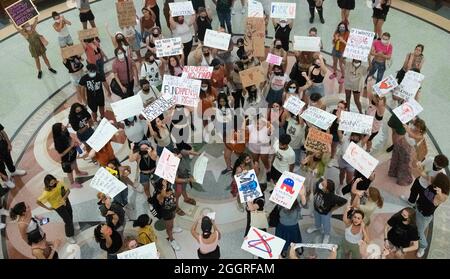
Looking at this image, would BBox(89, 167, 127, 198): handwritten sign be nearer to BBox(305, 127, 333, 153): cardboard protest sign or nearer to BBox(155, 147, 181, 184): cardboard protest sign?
BBox(155, 147, 181, 184): cardboard protest sign

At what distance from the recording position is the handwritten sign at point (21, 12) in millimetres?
11430

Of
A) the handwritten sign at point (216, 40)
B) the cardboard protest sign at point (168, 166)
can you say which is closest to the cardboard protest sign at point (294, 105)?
the cardboard protest sign at point (168, 166)

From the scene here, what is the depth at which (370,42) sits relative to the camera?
32.4 feet

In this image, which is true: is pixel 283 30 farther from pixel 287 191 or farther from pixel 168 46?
pixel 287 191

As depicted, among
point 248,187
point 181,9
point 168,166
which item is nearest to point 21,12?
point 181,9

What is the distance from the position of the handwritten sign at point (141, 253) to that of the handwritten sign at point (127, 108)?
288cm

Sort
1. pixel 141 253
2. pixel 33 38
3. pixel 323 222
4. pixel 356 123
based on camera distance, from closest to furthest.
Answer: pixel 141 253 < pixel 323 222 < pixel 356 123 < pixel 33 38

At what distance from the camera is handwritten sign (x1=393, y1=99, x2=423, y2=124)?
8555 mm

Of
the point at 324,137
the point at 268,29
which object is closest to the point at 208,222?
the point at 324,137

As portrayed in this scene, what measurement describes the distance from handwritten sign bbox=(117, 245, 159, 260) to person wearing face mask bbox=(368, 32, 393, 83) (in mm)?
6608

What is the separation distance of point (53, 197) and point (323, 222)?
4557mm

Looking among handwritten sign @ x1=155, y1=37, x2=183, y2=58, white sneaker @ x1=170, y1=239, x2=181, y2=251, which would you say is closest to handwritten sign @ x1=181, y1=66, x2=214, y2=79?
handwritten sign @ x1=155, y1=37, x2=183, y2=58

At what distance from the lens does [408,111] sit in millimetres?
8578

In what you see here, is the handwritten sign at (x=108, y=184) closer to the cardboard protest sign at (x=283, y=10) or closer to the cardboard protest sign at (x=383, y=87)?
the cardboard protest sign at (x=383, y=87)
